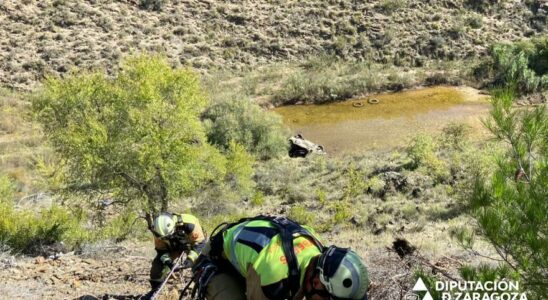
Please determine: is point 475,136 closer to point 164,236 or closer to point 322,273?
point 164,236

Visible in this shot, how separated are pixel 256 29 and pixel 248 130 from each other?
16.0 meters

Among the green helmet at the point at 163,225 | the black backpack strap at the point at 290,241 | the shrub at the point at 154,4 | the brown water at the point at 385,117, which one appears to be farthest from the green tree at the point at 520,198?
the shrub at the point at 154,4

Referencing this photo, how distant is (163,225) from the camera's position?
6.04 meters

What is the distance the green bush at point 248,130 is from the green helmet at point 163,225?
18.6m

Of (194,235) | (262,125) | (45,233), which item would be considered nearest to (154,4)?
(262,125)

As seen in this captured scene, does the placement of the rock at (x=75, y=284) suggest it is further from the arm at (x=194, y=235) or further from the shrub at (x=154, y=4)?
the shrub at (x=154, y=4)

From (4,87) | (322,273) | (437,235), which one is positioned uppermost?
(322,273)

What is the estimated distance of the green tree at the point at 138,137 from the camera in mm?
11883

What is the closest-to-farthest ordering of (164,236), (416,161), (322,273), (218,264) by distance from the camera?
(322,273)
(218,264)
(164,236)
(416,161)

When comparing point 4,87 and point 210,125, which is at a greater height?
point 210,125

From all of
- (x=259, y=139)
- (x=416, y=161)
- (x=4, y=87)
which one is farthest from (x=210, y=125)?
(x=4, y=87)

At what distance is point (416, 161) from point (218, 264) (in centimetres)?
1639

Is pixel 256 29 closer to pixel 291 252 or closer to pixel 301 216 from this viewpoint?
pixel 301 216

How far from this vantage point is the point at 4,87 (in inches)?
1252
